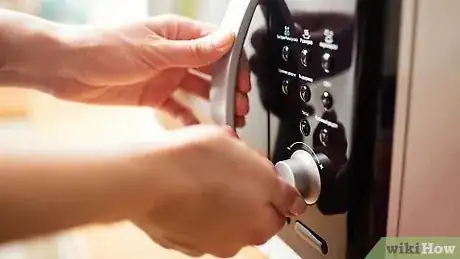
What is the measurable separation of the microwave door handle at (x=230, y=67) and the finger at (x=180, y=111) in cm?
15

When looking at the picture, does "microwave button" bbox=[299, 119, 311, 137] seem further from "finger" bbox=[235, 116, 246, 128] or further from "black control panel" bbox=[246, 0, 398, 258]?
"finger" bbox=[235, 116, 246, 128]

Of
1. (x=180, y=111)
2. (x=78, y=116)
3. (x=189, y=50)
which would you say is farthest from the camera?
(x=78, y=116)

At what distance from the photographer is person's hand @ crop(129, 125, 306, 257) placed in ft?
1.39

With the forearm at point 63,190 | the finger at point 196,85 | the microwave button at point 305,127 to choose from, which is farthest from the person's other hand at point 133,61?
the forearm at point 63,190

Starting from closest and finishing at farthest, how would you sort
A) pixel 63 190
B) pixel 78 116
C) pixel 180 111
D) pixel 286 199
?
pixel 63 190, pixel 286 199, pixel 180 111, pixel 78 116

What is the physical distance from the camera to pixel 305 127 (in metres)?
0.49

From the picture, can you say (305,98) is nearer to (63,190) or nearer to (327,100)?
(327,100)

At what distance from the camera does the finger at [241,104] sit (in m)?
0.57

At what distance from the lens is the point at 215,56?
56cm

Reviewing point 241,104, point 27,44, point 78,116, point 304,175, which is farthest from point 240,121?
point 78,116

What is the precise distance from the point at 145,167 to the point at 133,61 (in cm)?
25

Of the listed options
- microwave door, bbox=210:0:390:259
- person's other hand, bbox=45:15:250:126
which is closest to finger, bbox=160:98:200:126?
person's other hand, bbox=45:15:250:126

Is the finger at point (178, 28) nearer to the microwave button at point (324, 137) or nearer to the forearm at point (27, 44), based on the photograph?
the forearm at point (27, 44)

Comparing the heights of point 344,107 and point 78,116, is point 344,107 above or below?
above
